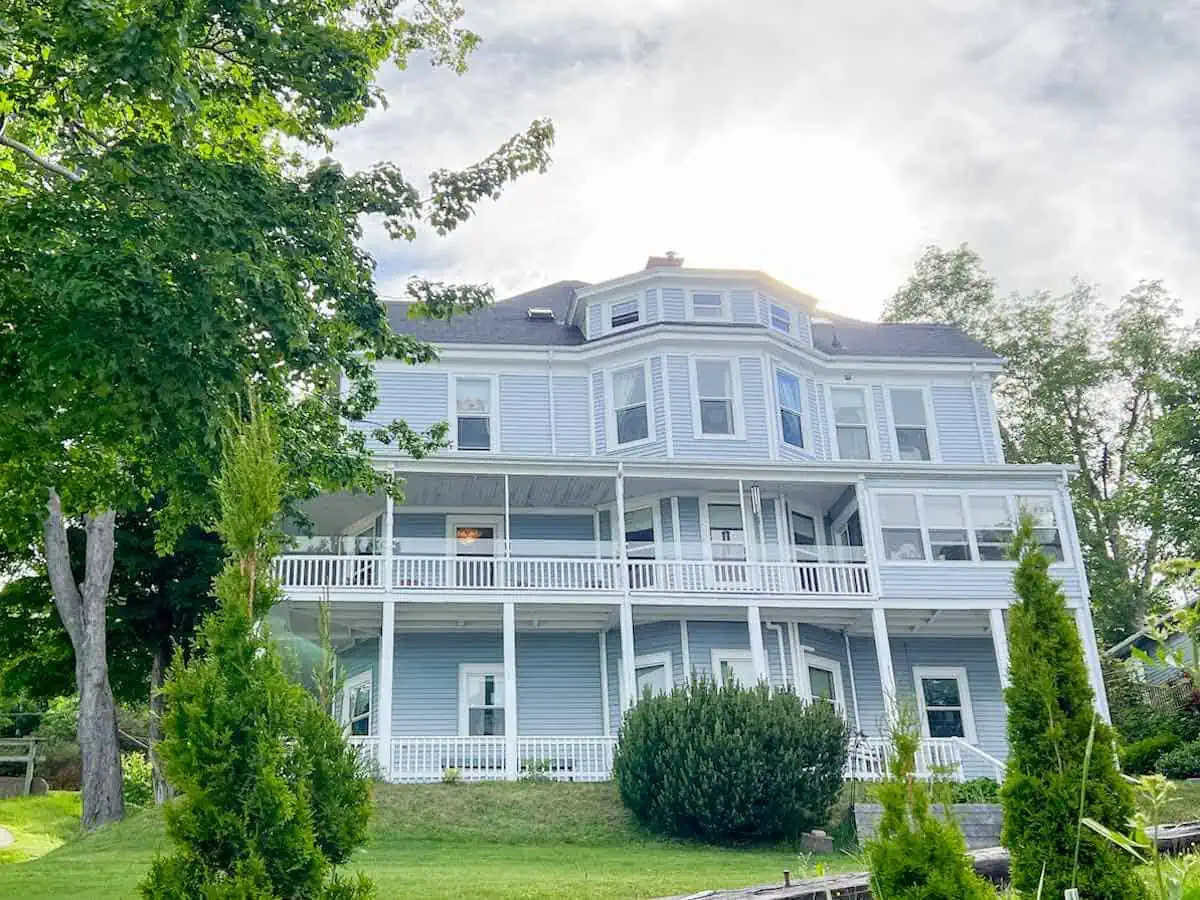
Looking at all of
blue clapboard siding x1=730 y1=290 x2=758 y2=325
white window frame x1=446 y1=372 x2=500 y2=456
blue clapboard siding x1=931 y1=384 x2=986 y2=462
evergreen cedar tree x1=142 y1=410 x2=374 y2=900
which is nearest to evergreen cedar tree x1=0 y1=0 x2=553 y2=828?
→ evergreen cedar tree x1=142 y1=410 x2=374 y2=900

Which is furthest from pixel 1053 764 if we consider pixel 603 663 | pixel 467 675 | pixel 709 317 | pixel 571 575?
pixel 709 317

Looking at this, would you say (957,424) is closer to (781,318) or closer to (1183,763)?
(781,318)

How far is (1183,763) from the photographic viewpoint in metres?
20.5

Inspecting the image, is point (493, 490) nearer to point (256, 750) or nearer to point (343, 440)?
point (343, 440)

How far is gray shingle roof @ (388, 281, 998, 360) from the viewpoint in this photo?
24.8 metres

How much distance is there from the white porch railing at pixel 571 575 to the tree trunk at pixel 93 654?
3.68 metres

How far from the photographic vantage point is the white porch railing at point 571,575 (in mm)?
19688

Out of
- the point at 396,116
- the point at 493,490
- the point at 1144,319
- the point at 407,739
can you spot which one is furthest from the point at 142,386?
the point at 1144,319

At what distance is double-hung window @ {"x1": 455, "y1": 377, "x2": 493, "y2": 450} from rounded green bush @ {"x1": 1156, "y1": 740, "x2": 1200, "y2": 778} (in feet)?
49.7

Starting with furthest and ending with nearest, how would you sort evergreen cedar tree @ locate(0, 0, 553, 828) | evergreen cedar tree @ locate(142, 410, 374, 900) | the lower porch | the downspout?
the downspout → the lower porch → evergreen cedar tree @ locate(0, 0, 553, 828) → evergreen cedar tree @ locate(142, 410, 374, 900)

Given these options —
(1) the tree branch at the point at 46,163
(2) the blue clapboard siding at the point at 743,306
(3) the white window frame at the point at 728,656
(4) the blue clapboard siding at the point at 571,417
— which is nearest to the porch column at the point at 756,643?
(3) the white window frame at the point at 728,656

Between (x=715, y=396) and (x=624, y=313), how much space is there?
3.19 m

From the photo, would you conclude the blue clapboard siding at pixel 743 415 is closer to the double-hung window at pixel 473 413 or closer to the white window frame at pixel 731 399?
the white window frame at pixel 731 399

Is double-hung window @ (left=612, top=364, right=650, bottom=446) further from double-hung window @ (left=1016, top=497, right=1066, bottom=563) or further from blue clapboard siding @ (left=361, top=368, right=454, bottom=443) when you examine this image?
double-hung window @ (left=1016, top=497, right=1066, bottom=563)
